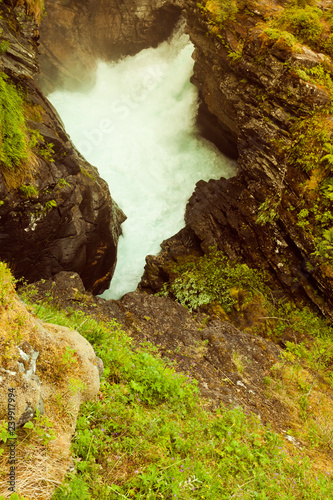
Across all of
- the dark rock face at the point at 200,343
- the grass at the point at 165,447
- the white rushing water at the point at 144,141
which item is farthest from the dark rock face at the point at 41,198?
the white rushing water at the point at 144,141

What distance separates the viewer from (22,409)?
2355 mm

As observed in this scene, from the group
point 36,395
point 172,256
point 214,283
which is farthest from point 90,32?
point 36,395

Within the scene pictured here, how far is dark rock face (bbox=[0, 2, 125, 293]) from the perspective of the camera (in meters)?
6.93

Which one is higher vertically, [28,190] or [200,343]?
[28,190]

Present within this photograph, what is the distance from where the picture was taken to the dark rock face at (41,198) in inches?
273

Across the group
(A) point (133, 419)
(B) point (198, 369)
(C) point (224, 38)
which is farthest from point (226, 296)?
(C) point (224, 38)

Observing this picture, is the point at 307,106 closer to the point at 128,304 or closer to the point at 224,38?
the point at 224,38

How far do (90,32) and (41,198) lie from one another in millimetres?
15956

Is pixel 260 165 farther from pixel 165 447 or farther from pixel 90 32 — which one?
pixel 90 32

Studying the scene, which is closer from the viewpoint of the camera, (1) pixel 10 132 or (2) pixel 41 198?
(1) pixel 10 132

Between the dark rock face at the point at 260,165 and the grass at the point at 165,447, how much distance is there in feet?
18.1

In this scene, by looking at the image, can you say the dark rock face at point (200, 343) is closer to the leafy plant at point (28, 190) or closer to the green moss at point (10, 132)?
the leafy plant at point (28, 190)

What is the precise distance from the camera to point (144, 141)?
15.5m

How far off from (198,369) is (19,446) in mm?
4192
